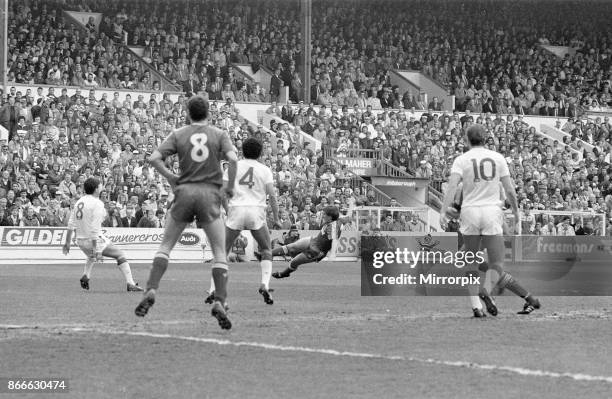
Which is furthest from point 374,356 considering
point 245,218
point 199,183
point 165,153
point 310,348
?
point 245,218

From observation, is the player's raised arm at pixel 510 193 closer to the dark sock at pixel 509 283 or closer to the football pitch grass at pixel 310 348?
the dark sock at pixel 509 283

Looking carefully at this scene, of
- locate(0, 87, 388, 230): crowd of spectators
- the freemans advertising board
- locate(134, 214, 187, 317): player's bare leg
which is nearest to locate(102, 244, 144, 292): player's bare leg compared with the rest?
locate(134, 214, 187, 317): player's bare leg

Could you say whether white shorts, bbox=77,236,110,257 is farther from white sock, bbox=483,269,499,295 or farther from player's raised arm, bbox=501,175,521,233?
player's raised arm, bbox=501,175,521,233

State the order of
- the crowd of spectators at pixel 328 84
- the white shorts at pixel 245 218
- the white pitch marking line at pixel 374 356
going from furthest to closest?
the crowd of spectators at pixel 328 84
the white shorts at pixel 245 218
the white pitch marking line at pixel 374 356

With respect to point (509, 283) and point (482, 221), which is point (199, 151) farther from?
point (509, 283)

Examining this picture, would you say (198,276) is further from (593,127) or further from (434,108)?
(593,127)

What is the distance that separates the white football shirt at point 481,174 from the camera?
523 inches

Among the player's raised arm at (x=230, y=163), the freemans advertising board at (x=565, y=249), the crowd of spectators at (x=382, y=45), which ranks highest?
the crowd of spectators at (x=382, y=45)

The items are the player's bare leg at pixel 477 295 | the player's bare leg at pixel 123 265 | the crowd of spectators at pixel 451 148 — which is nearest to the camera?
the player's bare leg at pixel 477 295

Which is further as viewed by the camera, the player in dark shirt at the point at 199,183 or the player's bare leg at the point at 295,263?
the player's bare leg at the point at 295,263

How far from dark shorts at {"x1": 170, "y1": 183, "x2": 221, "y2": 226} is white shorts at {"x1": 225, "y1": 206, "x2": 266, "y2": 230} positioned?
3.39m

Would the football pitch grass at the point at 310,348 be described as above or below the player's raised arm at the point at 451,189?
below

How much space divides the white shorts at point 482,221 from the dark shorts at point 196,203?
10.6 ft

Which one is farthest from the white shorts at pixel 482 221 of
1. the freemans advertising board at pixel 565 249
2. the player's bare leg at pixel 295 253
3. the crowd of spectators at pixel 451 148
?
the crowd of spectators at pixel 451 148
